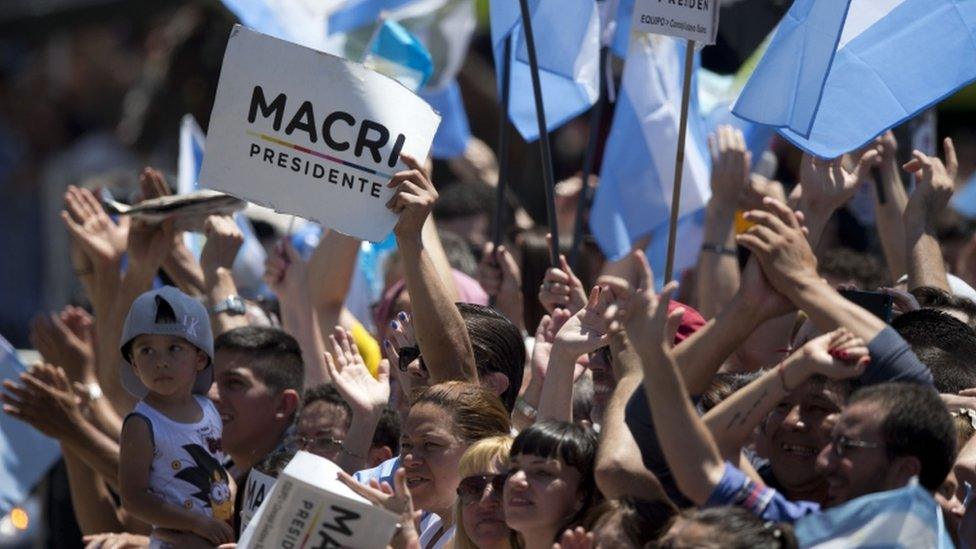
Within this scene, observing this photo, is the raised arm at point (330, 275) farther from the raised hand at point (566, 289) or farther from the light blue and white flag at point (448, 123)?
the light blue and white flag at point (448, 123)

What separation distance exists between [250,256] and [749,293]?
476 centimetres

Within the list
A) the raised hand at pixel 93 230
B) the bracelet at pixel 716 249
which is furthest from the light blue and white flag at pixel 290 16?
the bracelet at pixel 716 249

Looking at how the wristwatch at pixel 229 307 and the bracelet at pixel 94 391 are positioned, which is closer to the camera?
the bracelet at pixel 94 391

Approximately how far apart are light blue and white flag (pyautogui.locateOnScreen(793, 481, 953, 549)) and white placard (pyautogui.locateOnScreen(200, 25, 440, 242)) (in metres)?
1.93

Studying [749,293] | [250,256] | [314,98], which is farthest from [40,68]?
[749,293]

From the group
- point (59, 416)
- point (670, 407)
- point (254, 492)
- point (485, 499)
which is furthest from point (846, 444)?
point (59, 416)

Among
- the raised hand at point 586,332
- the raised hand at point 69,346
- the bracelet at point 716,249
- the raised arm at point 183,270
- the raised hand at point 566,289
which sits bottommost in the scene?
the raised hand at point 69,346

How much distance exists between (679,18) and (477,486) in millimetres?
1808

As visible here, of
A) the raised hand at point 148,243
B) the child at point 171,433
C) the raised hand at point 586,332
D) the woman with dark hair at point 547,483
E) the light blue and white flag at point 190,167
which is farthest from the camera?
the light blue and white flag at point 190,167

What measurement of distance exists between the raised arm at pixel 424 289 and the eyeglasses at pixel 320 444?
2.12 feet

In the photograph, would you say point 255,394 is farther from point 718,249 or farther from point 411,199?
point 718,249

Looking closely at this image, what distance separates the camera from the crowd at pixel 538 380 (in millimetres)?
3912

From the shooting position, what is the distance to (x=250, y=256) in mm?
8547

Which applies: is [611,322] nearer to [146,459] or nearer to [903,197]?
[146,459]
